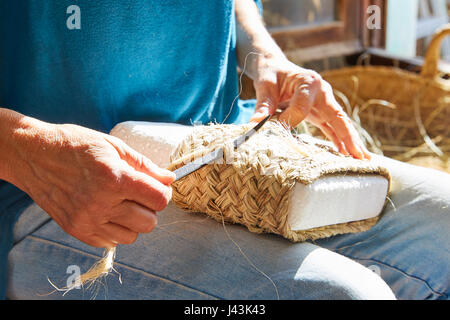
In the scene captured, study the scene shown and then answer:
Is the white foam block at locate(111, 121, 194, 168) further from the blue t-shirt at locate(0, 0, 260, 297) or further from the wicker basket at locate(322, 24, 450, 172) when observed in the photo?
the wicker basket at locate(322, 24, 450, 172)

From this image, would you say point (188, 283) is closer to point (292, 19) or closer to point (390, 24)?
point (292, 19)

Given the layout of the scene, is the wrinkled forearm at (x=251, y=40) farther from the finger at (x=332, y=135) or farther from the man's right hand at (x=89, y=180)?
the man's right hand at (x=89, y=180)

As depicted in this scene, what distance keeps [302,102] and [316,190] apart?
0.75 ft

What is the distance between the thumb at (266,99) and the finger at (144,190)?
0.92 feet

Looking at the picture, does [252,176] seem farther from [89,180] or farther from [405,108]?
[405,108]

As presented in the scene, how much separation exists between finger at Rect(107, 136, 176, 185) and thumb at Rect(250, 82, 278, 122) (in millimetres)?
254

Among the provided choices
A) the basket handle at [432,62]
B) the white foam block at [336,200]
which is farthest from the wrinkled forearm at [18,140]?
the basket handle at [432,62]

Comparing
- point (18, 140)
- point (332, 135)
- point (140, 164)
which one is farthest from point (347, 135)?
point (18, 140)

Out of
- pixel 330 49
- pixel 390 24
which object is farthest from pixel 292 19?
pixel 390 24

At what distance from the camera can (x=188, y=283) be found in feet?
Result: 2.02

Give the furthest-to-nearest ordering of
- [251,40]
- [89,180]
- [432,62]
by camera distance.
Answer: [432,62], [251,40], [89,180]

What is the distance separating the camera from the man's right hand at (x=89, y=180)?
0.54 m

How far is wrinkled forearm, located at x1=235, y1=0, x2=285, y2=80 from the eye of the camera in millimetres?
901

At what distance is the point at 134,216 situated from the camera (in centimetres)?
55
